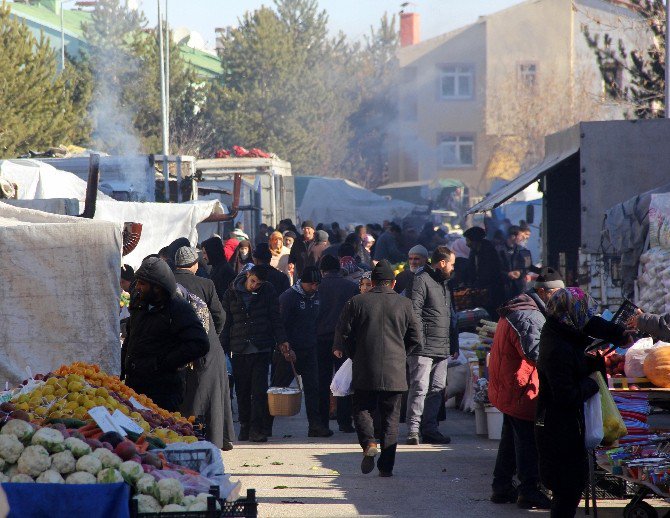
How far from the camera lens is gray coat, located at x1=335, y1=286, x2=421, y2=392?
9930 millimetres

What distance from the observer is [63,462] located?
17.2 ft

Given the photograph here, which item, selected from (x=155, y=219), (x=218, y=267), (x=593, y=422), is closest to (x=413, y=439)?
(x=218, y=267)

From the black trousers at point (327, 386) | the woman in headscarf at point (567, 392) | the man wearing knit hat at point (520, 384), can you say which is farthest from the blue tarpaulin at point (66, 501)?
the black trousers at point (327, 386)

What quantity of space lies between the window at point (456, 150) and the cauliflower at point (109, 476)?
191ft

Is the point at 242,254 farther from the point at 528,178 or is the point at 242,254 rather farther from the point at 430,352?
the point at 430,352

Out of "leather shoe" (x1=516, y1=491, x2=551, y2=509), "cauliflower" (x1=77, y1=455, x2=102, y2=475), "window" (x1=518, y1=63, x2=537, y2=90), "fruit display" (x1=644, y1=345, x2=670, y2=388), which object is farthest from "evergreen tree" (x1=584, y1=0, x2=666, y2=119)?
"window" (x1=518, y1=63, x2=537, y2=90)

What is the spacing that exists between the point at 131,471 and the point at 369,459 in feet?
16.2

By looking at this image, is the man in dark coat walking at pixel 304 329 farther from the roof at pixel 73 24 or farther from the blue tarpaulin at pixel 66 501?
the roof at pixel 73 24

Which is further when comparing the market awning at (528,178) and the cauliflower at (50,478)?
the market awning at (528,178)

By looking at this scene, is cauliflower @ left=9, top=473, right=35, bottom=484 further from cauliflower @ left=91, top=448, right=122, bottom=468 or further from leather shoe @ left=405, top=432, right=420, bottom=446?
leather shoe @ left=405, top=432, right=420, bottom=446

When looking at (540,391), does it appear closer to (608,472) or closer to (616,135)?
(608,472)

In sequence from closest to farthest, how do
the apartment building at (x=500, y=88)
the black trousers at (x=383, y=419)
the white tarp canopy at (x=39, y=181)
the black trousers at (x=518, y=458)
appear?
1. the black trousers at (x=518, y=458)
2. the black trousers at (x=383, y=419)
3. the white tarp canopy at (x=39, y=181)
4. the apartment building at (x=500, y=88)

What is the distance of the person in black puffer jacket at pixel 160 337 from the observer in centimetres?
802

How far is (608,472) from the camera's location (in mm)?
8789
